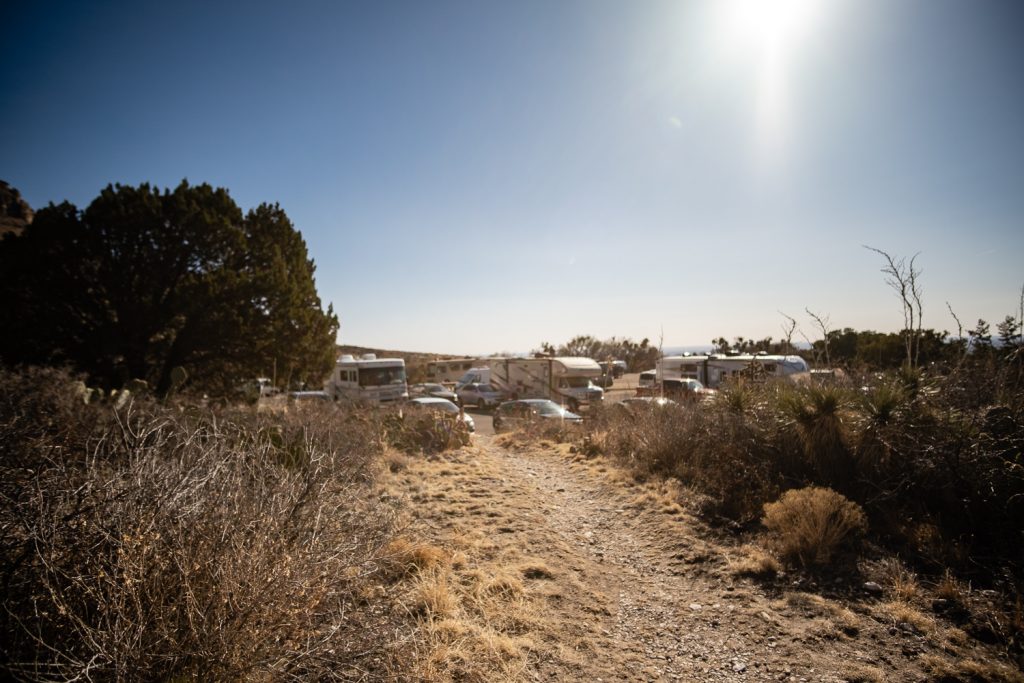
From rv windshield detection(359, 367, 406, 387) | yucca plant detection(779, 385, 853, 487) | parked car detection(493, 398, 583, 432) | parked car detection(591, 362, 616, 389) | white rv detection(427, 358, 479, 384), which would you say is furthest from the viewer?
white rv detection(427, 358, 479, 384)

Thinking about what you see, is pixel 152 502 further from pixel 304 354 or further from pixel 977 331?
pixel 304 354

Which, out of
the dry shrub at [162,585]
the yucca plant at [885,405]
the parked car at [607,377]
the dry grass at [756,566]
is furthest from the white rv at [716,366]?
the dry shrub at [162,585]

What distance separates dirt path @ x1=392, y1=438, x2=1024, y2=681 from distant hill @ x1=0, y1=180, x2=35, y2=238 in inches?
1066

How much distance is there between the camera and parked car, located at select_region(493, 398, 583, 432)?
572 inches

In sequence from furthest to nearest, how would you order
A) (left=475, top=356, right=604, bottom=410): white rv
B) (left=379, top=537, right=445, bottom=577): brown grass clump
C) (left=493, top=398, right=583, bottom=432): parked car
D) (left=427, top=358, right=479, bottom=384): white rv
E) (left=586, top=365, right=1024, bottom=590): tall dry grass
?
(left=427, top=358, right=479, bottom=384): white rv → (left=475, top=356, right=604, bottom=410): white rv → (left=493, top=398, right=583, bottom=432): parked car → (left=586, top=365, right=1024, bottom=590): tall dry grass → (left=379, top=537, right=445, bottom=577): brown grass clump

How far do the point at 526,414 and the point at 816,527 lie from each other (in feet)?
35.1

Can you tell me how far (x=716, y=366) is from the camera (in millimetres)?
22609

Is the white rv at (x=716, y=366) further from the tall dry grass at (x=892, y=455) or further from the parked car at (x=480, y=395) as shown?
the tall dry grass at (x=892, y=455)

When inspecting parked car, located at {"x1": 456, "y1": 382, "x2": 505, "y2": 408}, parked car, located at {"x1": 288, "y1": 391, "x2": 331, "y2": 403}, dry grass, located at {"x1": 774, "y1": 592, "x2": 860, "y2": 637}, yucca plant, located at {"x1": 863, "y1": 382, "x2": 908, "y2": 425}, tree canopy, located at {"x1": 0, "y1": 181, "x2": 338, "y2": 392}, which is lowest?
parked car, located at {"x1": 456, "y1": 382, "x2": 505, "y2": 408}

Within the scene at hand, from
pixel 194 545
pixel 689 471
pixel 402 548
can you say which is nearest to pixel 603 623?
pixel 402 548

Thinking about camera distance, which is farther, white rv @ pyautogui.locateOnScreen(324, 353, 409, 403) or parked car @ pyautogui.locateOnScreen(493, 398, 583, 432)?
white rv @ pyautogui.locateOnScreen(324, 353, 409, 403)

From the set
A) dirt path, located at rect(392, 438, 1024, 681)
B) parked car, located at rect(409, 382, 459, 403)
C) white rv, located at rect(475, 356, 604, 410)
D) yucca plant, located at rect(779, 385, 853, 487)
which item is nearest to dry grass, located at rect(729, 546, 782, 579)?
dirt path, located at rect(392, 438, 1024, 681)

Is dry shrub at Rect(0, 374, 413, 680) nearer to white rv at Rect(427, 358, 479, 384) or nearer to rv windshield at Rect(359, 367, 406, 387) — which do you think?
rv windshield at Rect(359, 367, 406, 387)

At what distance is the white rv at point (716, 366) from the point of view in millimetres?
19859
